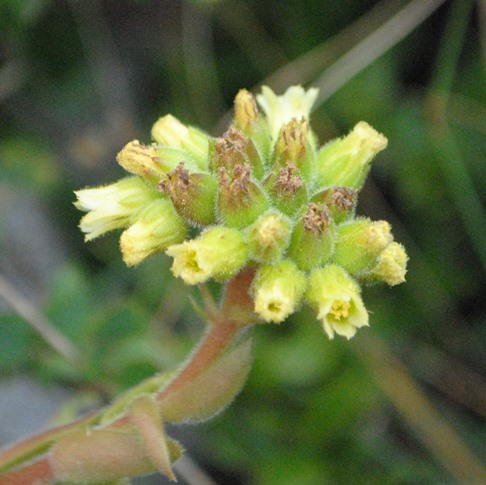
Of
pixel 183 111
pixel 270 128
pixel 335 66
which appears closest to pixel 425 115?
pixel 335 66

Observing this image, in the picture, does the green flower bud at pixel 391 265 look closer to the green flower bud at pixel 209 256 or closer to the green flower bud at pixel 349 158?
the green flower bud at pixel 349 158

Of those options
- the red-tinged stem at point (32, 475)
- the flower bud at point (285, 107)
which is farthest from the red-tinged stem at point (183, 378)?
the flower bud at point (285, 107)

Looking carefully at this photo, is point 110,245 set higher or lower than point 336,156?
higher

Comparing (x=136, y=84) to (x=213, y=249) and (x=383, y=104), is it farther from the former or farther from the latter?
(x=213, y=249)

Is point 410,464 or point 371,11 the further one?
point 371,11

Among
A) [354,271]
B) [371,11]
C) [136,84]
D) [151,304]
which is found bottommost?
[354,271]

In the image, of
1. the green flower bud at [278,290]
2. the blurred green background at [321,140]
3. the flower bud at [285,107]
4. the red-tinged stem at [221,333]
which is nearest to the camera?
the green flower bud at [278,290]
